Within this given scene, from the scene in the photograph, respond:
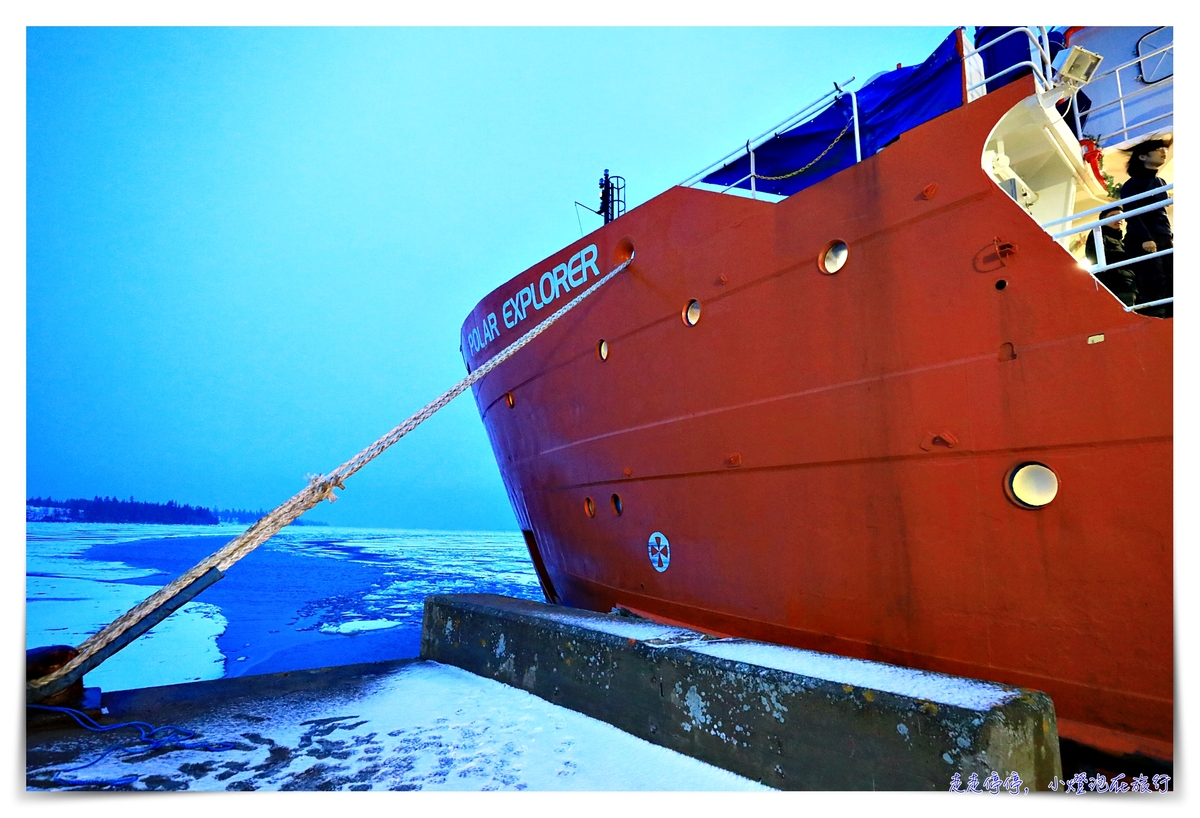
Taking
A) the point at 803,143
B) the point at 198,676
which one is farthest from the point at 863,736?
the point at 198,676

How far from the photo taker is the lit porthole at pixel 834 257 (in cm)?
355

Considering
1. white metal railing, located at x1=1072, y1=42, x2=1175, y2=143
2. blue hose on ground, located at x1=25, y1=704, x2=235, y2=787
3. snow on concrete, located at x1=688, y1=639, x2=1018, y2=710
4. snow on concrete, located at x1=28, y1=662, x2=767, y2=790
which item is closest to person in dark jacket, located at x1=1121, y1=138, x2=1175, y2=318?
white metal railing, located at x1=1072, y1=42, x2=1175, y2=143

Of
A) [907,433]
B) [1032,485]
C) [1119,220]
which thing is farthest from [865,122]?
[1032,485]

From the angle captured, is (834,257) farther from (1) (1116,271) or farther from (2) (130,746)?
(2) (130,746)

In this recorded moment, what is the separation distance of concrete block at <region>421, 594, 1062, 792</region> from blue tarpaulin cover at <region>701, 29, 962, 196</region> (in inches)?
131

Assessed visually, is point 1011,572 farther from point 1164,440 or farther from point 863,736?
point 863,736

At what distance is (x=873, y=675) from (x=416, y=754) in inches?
72.7

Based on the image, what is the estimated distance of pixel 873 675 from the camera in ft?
7.54

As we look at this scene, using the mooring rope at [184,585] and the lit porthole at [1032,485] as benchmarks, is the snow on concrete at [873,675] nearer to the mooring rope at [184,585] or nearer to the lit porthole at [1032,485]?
the lit porthole at [1032,485]

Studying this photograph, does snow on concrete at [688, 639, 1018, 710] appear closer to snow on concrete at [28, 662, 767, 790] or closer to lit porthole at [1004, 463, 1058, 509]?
snow on concrete at [28, 662, 767, 790]

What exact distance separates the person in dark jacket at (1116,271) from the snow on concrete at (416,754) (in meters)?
2.88

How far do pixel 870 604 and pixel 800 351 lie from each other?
1.40 m

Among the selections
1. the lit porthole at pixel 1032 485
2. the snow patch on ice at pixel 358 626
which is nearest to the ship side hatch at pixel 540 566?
the snow patch on ice at pixel 358 626

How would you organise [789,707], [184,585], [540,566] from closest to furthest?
[789,707], [184,585], [540,566]
